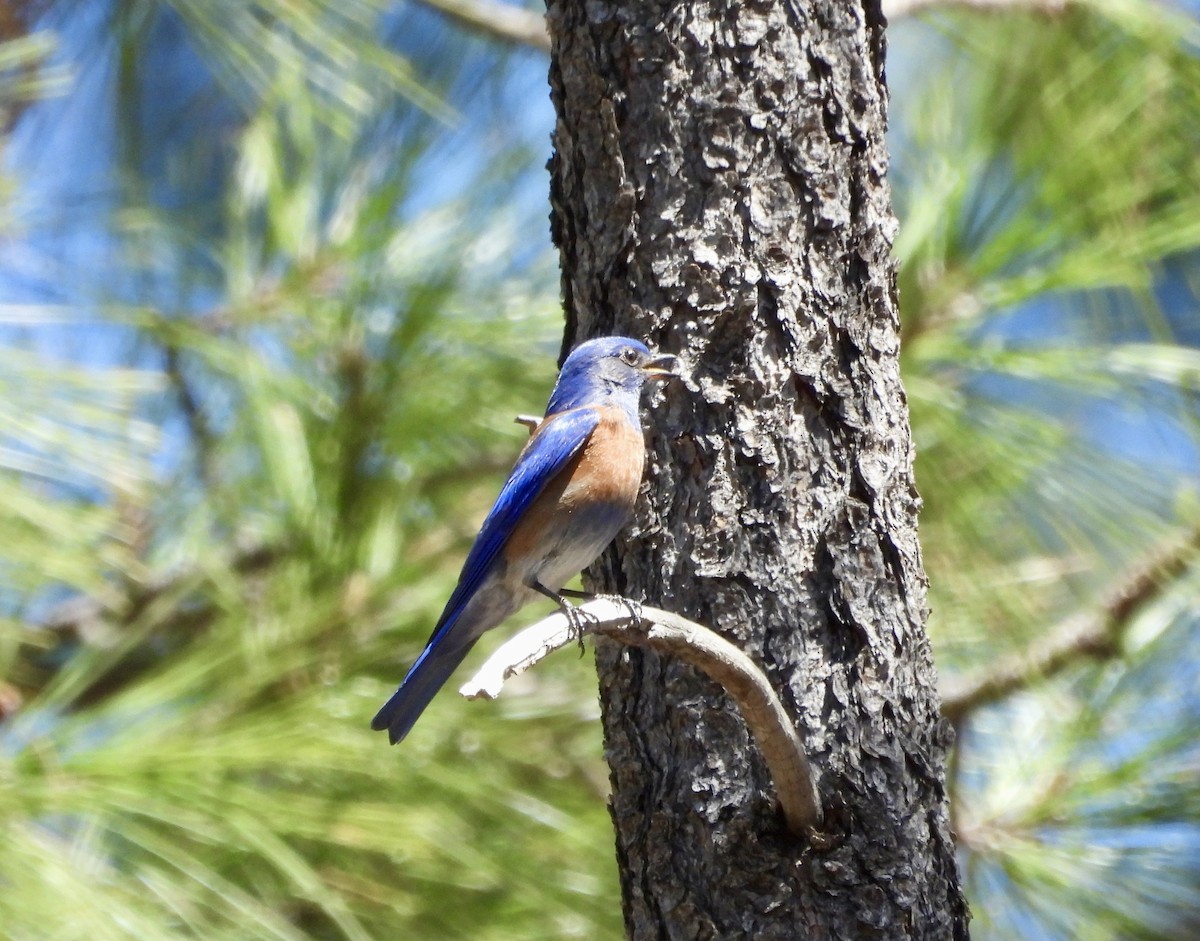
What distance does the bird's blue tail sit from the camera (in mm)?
2797

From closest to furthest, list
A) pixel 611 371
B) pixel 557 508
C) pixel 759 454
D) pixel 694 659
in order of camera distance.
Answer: pixel 694 659 < pixel 759 454 < pixel 611 371 < pixel 557 508

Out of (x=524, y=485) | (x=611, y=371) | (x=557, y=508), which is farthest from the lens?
(x=524, y=485)

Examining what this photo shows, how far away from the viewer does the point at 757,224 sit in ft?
8.54

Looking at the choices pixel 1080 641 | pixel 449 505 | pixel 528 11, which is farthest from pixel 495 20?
pixel 1080 641

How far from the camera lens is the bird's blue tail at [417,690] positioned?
2.80m

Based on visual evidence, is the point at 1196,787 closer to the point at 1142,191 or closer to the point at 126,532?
the point at 1142,191

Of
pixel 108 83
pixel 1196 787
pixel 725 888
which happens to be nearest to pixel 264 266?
pixel 108 83

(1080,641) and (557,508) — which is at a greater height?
(1080,641)

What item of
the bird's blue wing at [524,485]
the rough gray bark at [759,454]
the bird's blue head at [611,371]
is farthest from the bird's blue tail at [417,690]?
the bird's blue head at [611,371]

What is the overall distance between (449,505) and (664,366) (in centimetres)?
163

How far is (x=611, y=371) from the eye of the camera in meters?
2.86

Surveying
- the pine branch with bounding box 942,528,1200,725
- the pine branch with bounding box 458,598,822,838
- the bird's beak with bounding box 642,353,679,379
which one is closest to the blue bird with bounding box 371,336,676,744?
the bird's beak with bounding box 642,353,679,379

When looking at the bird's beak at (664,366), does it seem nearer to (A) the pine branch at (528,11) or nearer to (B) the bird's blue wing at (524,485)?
(B) the bird's blue wing at (524,485)

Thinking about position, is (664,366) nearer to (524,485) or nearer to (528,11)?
Result: (524,485)
